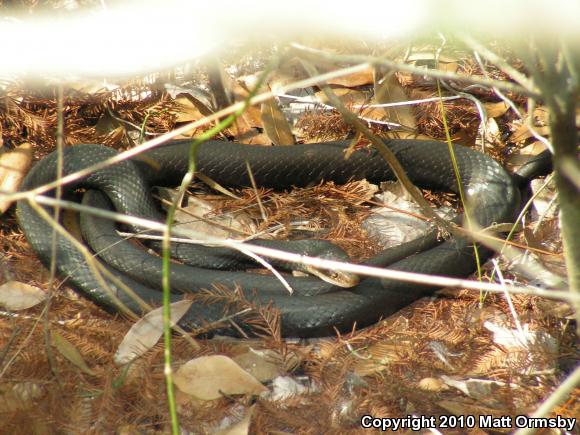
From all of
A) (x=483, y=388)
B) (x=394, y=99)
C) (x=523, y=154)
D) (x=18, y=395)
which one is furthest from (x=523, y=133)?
(x=18, y=395)

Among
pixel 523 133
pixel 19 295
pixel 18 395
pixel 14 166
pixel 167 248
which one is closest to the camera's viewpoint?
pixel 167 248

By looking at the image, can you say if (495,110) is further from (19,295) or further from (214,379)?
(19,295)

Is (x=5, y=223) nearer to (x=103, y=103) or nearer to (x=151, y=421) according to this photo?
(x=103, y=103)

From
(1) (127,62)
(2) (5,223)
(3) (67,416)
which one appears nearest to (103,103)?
(1) (127,62)

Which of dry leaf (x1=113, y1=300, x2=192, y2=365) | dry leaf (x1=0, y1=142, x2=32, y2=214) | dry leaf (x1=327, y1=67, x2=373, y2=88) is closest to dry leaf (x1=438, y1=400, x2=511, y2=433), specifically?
dry leaf (x1=113, y1=300, x2=192, y2=365)

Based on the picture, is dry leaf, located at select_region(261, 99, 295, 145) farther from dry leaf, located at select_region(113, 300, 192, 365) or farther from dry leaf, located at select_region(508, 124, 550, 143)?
dry leaf, located at select_region(113, 300, 192, 365)

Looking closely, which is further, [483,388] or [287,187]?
[287,187]

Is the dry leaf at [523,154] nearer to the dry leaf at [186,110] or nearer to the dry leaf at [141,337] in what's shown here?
the dry leaf at [186,110]
